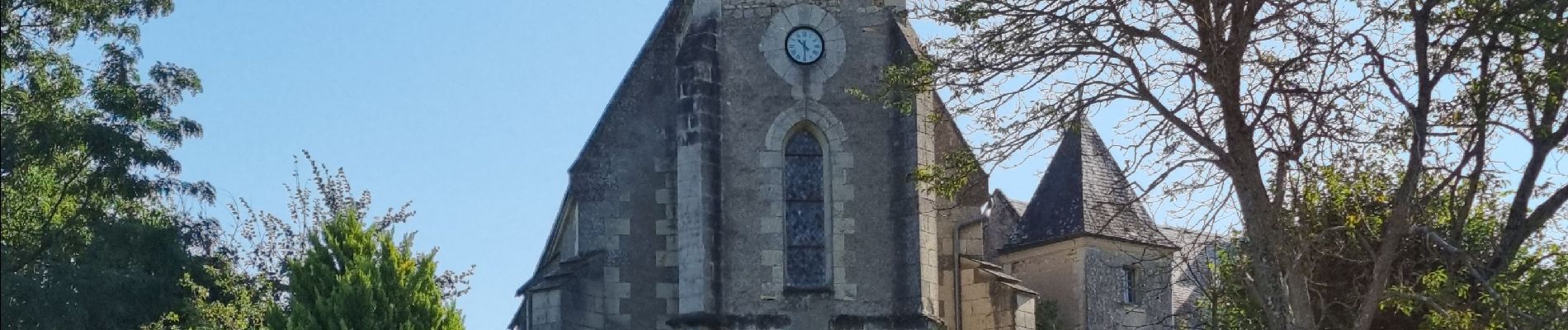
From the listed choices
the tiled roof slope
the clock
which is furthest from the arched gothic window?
the tiled roof slope

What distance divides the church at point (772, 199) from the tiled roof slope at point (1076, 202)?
28.3 ft

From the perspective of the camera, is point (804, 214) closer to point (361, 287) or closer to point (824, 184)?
point (824, 184)

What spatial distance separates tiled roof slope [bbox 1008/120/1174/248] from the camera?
31078 millimetres

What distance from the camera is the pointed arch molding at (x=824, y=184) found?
21016 millimetres

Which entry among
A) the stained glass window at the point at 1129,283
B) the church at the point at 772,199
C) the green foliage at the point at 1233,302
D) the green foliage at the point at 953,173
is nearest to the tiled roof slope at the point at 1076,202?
the stained glass window at the point at 1129,283

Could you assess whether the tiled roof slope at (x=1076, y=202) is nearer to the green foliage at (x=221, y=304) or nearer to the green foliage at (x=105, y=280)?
the green foliage at (x=221, y=304)

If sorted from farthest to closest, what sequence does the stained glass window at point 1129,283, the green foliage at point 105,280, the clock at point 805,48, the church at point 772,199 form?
the stained glass window at point 1129,283 → the green foliage at point 105,280 → the clock at point 805,48 → the church at point 772,199

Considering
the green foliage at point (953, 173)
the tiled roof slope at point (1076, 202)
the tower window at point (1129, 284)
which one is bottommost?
the green foliage at point (953, 173)

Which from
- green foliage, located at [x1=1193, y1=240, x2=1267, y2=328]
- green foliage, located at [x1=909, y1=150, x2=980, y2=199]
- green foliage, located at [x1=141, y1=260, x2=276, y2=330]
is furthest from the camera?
green foliage, located at [x1=141, y1=260, x2=276, y2=330]

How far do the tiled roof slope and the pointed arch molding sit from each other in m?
10.1

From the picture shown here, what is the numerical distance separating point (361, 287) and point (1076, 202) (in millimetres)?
15257

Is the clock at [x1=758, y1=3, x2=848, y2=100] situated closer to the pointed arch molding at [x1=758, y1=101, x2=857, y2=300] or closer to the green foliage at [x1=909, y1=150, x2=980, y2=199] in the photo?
the pointed arch molding at [x1=758, y1=101, x2=857, y2=300]

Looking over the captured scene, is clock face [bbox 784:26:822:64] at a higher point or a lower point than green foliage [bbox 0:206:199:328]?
higher

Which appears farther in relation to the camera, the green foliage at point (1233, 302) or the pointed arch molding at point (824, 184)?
the pointed arch molding at point (824, 184)
